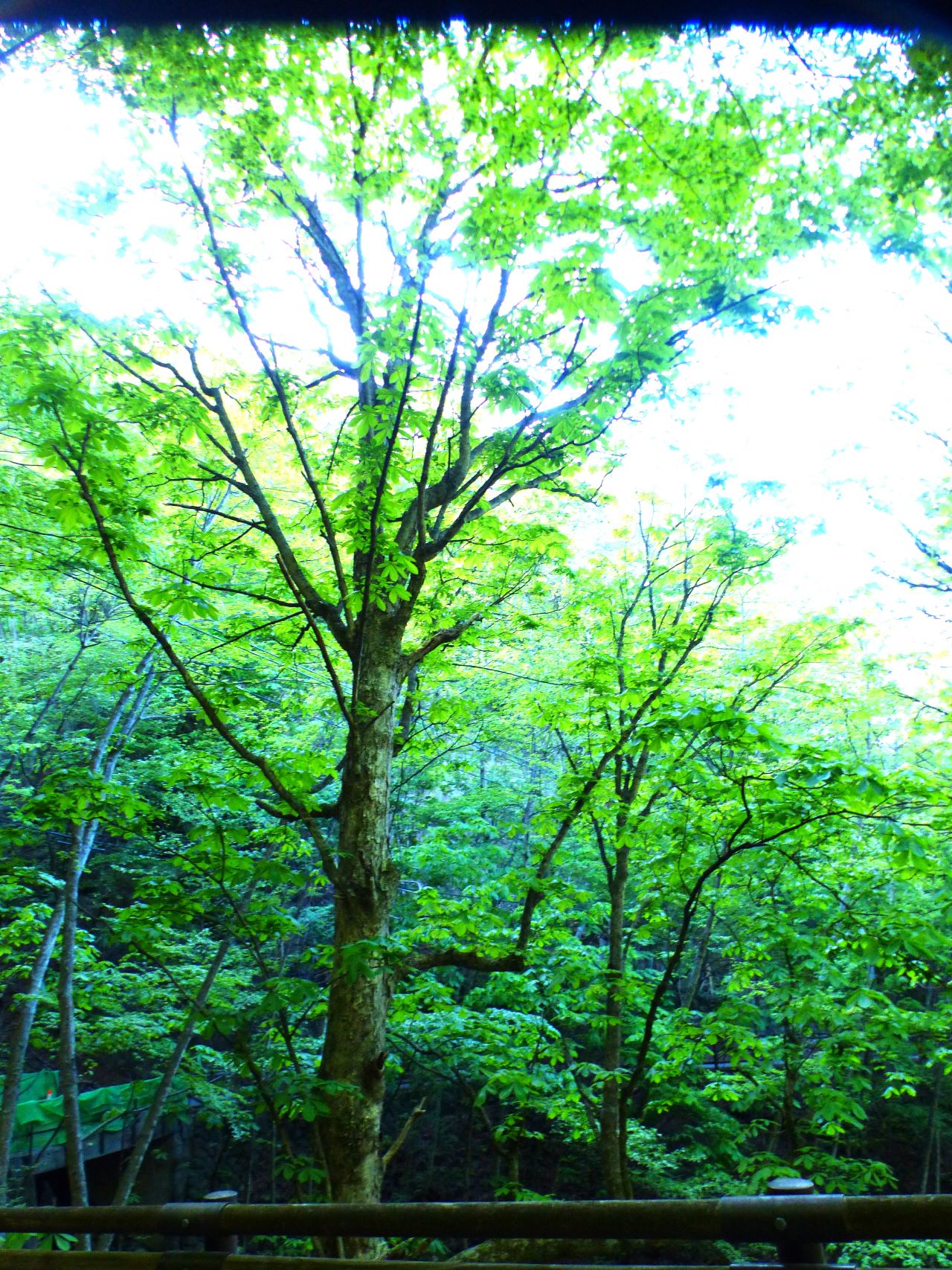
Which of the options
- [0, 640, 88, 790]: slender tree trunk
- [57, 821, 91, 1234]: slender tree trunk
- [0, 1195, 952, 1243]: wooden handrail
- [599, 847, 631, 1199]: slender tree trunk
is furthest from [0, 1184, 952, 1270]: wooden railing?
[0, 640, 88, 790]: slender tree trunk

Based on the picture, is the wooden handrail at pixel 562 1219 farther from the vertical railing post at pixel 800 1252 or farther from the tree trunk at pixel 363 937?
the tree trunk at pixel 363 937

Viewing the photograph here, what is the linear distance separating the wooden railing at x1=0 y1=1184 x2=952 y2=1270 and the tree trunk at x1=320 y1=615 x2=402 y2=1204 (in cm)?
109

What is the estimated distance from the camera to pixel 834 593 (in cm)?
1198

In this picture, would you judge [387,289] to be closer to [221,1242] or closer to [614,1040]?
[221,1242]

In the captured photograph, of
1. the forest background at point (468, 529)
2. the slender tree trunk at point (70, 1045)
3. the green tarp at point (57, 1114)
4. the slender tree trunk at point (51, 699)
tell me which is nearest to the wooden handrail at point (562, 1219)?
the forest background at point (468, 529)

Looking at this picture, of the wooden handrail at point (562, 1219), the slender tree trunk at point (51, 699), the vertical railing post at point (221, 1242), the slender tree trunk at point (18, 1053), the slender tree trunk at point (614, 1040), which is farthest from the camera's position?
the slender tree trunk at point (51, 699)

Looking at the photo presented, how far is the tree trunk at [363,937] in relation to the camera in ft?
12.1

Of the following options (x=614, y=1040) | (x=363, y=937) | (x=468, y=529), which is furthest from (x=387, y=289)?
(x=614, y=1040)

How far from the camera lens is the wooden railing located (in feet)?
4.92

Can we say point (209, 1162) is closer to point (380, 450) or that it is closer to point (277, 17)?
point (380, 450)

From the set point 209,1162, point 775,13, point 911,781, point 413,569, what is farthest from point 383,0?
point 209,1162

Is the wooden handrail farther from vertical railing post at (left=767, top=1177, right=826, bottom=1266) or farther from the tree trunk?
the tree trunk

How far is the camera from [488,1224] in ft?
6.03

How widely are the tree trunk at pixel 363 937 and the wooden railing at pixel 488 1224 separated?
109 cm
